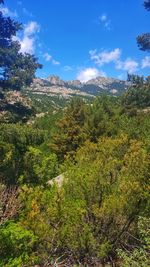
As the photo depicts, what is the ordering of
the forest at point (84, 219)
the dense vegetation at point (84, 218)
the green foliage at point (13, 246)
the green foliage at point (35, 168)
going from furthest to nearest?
the green foliage at point (35, 168)
the dense vegetation at point (84, 218)
the forest at point (84, 219)
the green foliage at point (13, 246)

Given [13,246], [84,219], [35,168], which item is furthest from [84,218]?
[35,168]

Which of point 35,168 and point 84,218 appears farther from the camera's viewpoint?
point 35,168

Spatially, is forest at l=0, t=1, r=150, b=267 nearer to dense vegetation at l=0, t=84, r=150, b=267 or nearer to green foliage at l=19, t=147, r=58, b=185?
dense vegetation at l=0, t=84, r=150, b=267

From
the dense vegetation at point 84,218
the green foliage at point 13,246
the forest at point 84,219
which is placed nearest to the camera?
the green foliage at point 13,246

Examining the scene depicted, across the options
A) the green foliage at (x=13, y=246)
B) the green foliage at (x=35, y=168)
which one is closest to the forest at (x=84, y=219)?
the green foliage at (x=13, y=246)

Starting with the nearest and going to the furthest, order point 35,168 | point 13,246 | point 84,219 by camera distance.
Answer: point 13,246, point 84,219, point 35,168

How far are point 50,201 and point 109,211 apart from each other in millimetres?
1627

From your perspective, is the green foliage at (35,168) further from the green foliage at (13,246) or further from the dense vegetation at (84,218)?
the green foliage at (13,246)

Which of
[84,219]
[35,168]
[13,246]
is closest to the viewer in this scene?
[13,246]

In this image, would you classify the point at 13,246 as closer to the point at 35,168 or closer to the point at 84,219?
the point at 84,219

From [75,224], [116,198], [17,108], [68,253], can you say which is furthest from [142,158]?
[17,108]

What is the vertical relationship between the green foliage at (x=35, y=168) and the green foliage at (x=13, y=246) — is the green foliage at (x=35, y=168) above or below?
above

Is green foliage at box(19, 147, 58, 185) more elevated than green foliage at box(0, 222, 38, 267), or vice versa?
green foliage at box(19, 147, 58, 185)

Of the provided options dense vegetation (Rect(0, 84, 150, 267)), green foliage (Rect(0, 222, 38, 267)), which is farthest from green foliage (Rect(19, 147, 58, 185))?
green foliage (Rect(0, 222, 38, 267))
